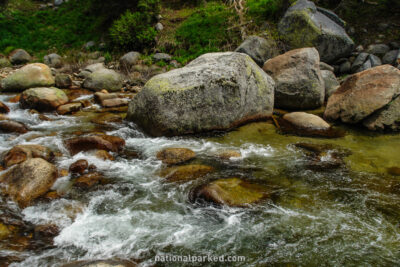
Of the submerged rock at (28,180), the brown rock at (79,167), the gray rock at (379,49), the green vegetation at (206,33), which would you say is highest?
the green vegetation at (206,33)

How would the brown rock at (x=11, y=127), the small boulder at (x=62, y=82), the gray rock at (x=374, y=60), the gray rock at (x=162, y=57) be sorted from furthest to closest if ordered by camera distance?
the gray rock at (x=162, y=57)
the gray rock at (x=374, y=60)
the small boulder at (x=62, y=82)
the brown rock at (x=11, y=127)

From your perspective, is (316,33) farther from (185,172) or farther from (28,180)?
(28,180)

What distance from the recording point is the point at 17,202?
460cm

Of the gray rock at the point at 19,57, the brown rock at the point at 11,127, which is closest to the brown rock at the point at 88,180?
the brown rock at the point at 11,127

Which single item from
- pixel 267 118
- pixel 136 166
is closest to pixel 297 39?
pixel 267 118

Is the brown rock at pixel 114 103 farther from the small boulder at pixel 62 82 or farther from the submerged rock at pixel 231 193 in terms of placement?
the submerged rock at pixel 231 193

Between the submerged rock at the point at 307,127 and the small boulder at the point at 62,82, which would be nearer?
the submerged rock at the point at 307,127

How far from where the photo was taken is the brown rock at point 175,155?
20.2 feet

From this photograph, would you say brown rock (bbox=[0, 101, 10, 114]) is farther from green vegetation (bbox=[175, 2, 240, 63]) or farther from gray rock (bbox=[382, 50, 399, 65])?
gray rock (bbox=[382, 50, 399, 65])

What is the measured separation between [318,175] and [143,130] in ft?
14.4

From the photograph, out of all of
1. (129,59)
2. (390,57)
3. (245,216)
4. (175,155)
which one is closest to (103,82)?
(129,59)

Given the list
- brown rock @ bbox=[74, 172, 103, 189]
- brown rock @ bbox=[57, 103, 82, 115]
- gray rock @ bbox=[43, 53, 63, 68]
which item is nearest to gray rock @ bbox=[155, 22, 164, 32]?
gray rock @ bbox=[43, 53, 63, 68]

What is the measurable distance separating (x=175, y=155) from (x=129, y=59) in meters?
9.80

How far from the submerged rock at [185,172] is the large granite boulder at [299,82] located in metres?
5.01
